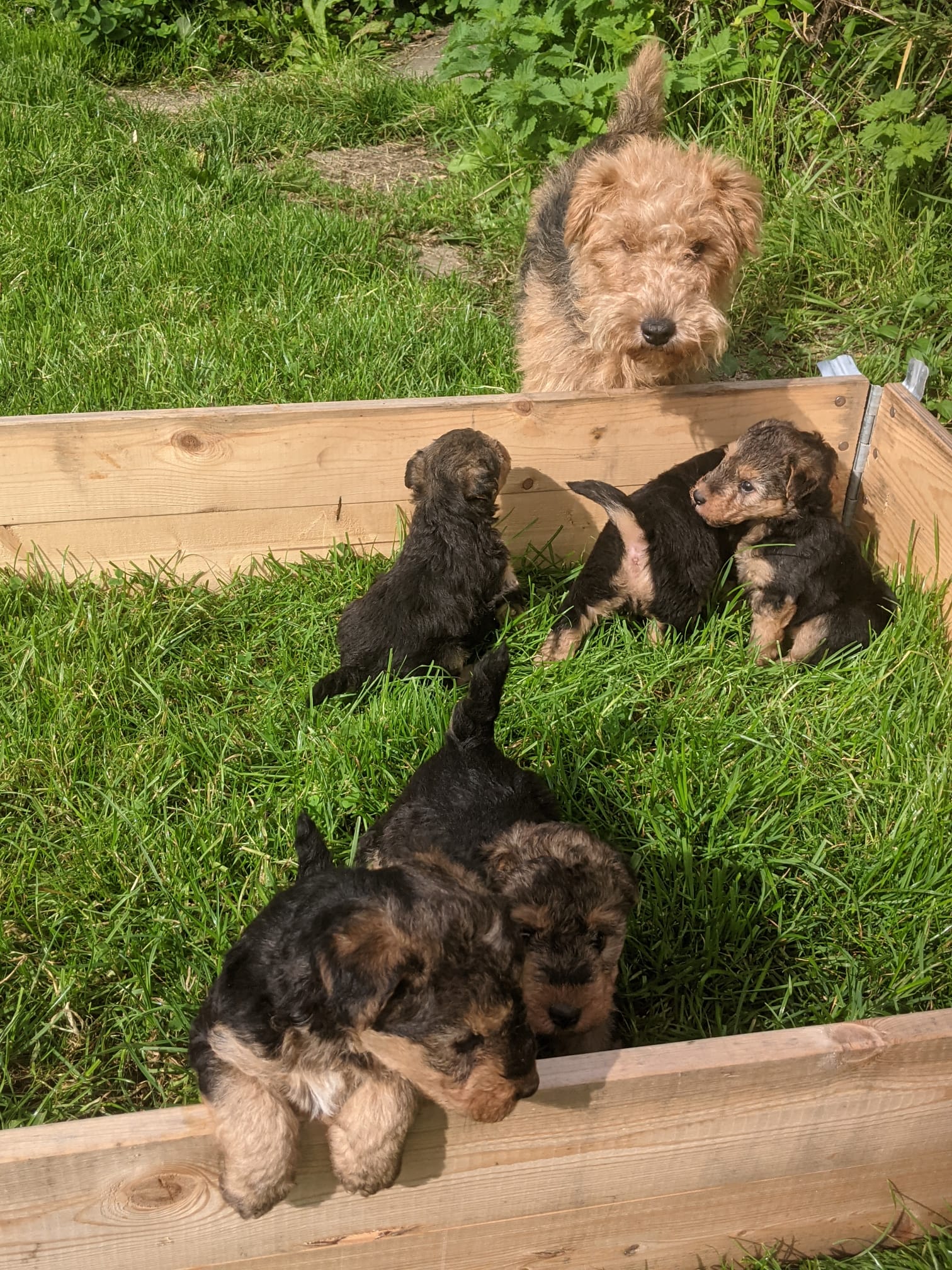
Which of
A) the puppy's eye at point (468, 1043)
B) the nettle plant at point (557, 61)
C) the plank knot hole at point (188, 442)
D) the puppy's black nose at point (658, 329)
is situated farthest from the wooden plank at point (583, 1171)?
the nettle plant at point (557, 61)

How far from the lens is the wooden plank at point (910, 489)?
12.6 ft

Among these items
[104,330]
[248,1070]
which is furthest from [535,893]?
[104,330]

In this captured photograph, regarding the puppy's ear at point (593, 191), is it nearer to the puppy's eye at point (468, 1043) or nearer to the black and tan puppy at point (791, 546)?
the black and tan puppy at point (791, 546)

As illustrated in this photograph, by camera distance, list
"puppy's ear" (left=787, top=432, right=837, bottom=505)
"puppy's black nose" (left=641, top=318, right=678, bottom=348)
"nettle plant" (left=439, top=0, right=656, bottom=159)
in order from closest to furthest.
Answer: "puppy's ear" (left=787, top=432, right=837, bottom=505) → "puppy's black nose" (left=641, top=318, right=678, bottom=348) → "nettle plant" (left=439, top=0, right=656, bottom=159)

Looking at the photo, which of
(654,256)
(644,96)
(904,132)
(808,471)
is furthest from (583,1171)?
(904,132)

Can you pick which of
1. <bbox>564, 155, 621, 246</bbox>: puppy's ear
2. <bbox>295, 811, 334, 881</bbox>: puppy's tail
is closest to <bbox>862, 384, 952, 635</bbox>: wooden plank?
<bbox>564, 155, 621, 246</bbox>: puppy's ear

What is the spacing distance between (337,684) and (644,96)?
11.0ft

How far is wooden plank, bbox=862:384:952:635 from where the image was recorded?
3.83 meters

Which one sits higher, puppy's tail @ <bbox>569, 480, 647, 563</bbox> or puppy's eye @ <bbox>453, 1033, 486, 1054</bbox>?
puppy's eye @ <bbox>453, 1033, 486, 1054</bbox>

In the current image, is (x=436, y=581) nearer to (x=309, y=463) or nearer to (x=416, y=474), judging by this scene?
(x=416, y=474)

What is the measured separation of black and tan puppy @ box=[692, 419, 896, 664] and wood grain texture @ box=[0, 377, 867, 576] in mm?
434

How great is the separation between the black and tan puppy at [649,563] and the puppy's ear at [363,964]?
195 centimetres

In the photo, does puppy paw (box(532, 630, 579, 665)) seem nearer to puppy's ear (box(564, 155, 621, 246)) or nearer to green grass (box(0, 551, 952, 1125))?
green grass (box(0, 551, 952, 1125))

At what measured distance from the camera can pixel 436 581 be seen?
3.50 m
